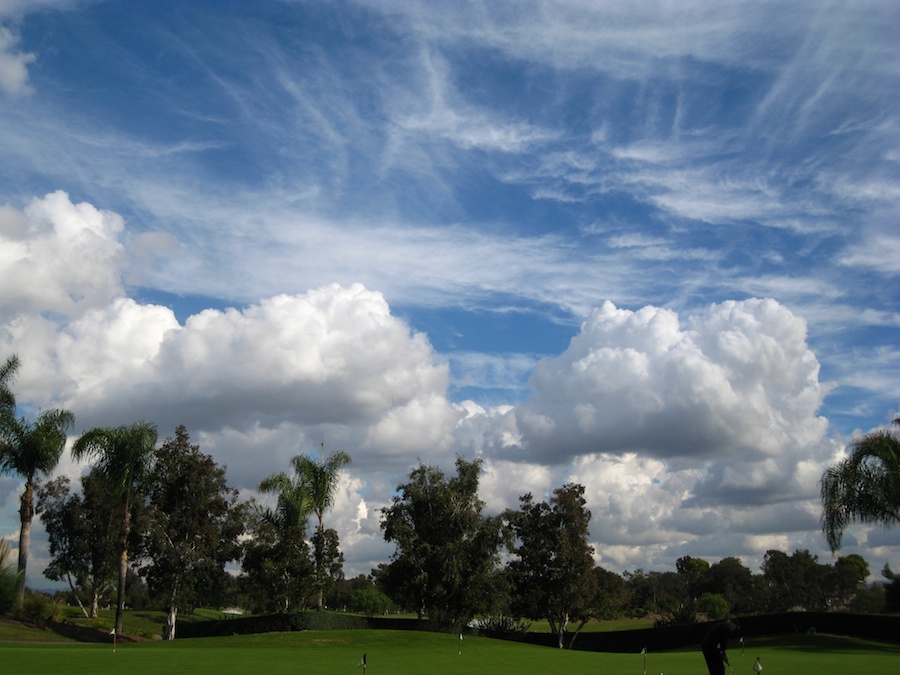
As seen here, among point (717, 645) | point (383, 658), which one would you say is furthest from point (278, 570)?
point (717, 645)

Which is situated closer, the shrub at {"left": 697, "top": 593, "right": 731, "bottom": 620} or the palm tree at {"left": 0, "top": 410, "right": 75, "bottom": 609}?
the palm tree at {"left": 0, "top": 410, "right": 75, "bottom": 609}

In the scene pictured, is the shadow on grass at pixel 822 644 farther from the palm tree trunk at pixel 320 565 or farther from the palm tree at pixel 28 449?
the palm tree at pixel 28 449

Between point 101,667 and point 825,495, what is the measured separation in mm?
32923

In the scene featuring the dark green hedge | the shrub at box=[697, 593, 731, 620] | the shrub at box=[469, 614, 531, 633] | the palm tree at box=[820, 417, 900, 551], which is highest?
the palm tree at box=[820, 417, 900, 551]

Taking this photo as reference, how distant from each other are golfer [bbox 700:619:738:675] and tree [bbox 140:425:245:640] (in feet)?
146

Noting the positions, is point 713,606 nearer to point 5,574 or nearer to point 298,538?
point 298,538

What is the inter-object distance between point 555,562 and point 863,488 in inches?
1229

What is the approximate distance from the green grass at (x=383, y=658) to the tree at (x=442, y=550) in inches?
283

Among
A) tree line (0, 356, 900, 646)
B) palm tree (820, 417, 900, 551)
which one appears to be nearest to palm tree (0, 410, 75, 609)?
tree line (0, 356, 900, 646)

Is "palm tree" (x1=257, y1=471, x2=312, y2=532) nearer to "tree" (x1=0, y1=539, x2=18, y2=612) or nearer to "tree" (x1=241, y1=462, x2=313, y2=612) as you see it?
"tree" (x1=241, y1=462, x2=313, y2=612)

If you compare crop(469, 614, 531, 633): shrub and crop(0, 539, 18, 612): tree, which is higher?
crop(0, 539, 18, 612): tree

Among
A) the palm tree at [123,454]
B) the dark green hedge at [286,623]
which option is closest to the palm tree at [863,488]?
the dark green hedge at [286,623]

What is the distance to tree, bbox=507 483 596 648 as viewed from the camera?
63.6m

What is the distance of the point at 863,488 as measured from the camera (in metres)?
38.0
